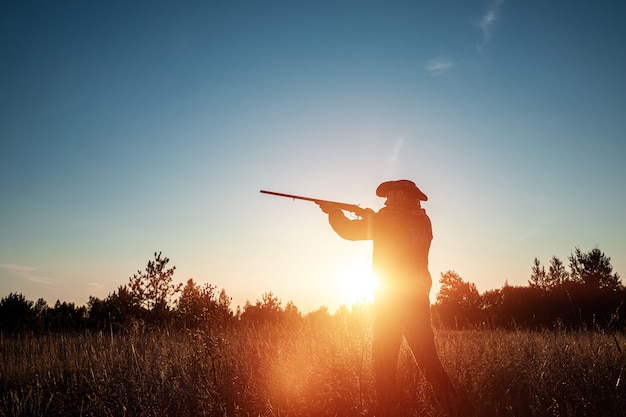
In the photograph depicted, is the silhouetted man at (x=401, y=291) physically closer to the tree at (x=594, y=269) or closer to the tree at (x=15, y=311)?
the tree at (x=15, y=311)

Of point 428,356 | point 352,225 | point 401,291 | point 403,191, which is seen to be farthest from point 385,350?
point 403,191

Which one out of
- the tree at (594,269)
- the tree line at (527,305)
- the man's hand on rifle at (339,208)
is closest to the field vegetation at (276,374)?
the man's hand on rifle at (339,208)

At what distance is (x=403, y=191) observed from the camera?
172 inches

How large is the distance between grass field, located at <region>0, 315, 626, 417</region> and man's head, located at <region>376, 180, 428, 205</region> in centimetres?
204

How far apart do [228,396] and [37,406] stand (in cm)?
241

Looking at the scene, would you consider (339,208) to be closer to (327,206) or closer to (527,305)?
(327,206)

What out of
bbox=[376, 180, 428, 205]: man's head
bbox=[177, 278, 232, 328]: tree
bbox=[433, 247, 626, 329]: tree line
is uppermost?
bbox=[376, 180, 428, 205]: man's head

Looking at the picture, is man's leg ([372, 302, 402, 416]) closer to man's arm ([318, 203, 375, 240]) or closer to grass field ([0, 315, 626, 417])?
grass field ([0, 315, 626, 417])

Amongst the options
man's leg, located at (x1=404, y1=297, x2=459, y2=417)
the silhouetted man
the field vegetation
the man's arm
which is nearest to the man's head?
the silhouetted man

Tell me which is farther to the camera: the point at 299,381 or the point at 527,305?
the point at 527,305

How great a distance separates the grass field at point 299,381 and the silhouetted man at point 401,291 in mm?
308

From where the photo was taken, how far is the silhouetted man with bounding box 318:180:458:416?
354cm

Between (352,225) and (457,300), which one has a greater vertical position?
(352,225)

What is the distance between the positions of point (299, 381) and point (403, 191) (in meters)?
3.01
